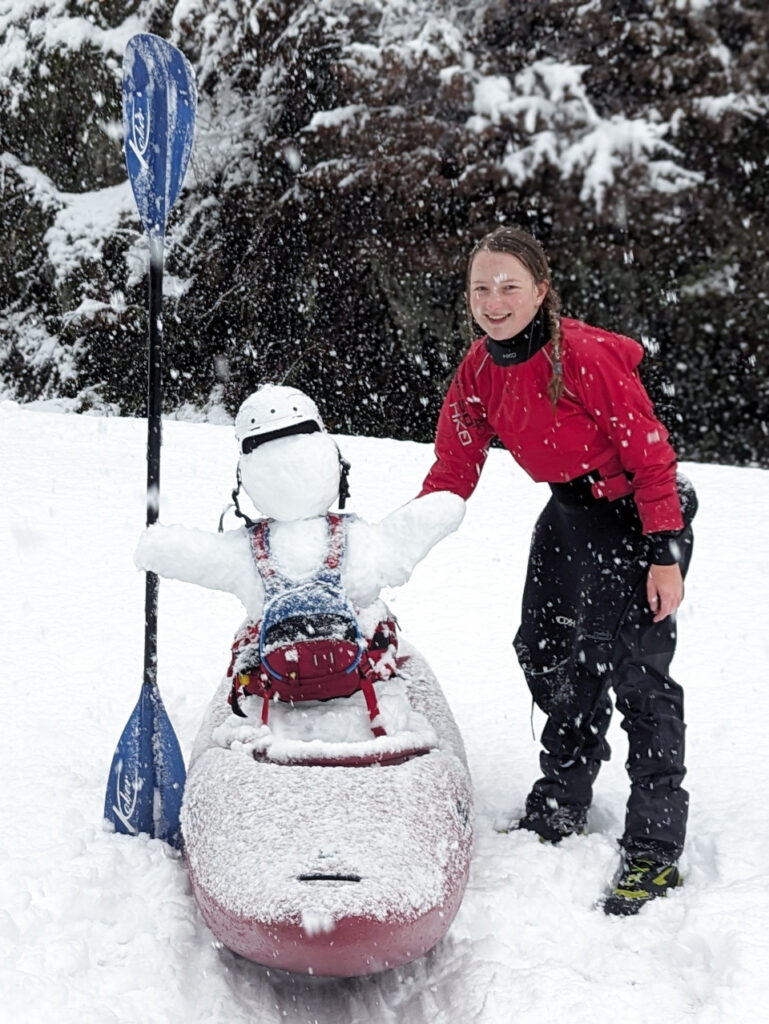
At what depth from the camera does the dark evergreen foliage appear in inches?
347

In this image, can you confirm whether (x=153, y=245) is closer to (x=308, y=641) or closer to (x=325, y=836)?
(x=308, y=641)

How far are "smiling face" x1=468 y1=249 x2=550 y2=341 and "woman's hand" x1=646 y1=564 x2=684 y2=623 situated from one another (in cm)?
67

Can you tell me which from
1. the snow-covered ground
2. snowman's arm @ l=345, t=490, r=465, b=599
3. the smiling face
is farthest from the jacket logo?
the snow-covered ground

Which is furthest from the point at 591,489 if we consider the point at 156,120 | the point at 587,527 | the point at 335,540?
the point at 156,120

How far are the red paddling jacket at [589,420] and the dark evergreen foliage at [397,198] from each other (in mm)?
6848

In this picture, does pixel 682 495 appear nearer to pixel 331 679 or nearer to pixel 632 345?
pixel 632 345

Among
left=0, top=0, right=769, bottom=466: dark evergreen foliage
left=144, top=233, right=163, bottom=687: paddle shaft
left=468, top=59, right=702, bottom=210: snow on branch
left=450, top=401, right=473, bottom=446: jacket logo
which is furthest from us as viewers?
left=0, top=0, right=769, bottom=466: dark evergreen foliage

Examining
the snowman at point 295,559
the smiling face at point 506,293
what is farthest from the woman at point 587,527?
the snowman at point 295,559

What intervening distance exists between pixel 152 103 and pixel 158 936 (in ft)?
6.83

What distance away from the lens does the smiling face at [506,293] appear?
2361 millimetres

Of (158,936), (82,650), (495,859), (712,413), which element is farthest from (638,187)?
(158,936)

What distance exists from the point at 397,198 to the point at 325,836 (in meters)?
8.45

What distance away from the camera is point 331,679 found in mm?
2377

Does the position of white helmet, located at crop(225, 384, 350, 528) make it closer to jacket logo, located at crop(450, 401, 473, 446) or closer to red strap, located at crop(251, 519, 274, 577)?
red strap, located at crop(251, 519, 274, 577)
